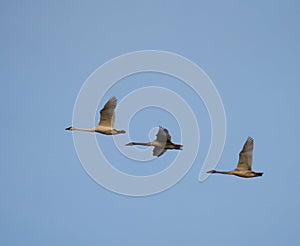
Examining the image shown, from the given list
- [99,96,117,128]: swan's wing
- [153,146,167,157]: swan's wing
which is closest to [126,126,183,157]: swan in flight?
[153,146,167,157]: swan's wing

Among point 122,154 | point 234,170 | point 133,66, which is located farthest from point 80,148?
point 234,170

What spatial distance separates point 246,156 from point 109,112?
7.36 feet

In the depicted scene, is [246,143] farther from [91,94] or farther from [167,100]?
[91,94]

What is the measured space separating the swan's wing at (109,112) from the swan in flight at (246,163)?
6.82ft

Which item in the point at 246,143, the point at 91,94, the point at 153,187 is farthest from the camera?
the point at 153,187

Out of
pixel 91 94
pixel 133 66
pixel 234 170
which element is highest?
pixel 133 66

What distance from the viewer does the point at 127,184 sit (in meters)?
13.6

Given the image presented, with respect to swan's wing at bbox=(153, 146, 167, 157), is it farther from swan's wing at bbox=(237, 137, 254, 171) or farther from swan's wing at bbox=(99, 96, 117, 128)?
swan's wing at bbox=(237, 137, 254, 171)

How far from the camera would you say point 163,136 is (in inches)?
471

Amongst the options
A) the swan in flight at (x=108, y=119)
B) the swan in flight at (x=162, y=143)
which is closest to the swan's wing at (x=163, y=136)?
the swan in flight at (x=162, y=143)

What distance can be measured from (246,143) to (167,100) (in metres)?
2.05

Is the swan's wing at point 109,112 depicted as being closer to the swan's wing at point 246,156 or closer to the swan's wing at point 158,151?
the swan's wing at point 158,151

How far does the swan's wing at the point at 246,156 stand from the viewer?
11.5 m

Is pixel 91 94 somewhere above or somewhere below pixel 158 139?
above
